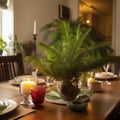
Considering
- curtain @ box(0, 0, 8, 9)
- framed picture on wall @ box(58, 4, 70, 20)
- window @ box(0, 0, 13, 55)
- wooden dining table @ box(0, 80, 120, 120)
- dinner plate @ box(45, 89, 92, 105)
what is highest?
framed picture on wall @ box(58, 4, 70, 20)

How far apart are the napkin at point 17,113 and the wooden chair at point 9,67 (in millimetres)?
1037

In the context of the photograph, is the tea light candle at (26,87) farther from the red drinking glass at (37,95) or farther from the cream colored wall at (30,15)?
the cream colored wall at (30,15)

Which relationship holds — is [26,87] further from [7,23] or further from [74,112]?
[7,23]

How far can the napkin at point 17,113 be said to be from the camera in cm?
100

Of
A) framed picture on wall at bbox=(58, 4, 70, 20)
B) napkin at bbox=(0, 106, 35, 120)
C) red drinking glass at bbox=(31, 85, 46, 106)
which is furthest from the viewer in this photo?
framed picture on wall at bbox=(58, 4, 70, 20)

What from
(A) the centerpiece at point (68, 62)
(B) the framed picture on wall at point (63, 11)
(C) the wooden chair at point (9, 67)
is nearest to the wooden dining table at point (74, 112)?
(A) the centerpiece at point (68, 62)

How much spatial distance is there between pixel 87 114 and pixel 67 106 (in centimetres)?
13

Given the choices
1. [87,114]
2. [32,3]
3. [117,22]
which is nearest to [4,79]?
[87,114]

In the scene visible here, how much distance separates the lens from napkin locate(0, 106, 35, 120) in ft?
3.27

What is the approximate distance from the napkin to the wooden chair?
1.04 m

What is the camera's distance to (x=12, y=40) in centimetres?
312

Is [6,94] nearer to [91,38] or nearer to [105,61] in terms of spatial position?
[105,61]

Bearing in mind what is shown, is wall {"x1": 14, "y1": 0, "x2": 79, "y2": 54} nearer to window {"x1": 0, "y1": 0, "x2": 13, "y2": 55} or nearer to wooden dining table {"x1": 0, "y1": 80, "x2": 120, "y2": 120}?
window {"x1": 0, "y1": 0, "x2": 13, "y2": 55}

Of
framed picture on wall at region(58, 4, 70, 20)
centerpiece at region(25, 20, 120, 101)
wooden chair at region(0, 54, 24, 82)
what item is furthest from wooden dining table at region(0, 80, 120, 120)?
framed picture on wall at region(58, 4, 70, 20)
